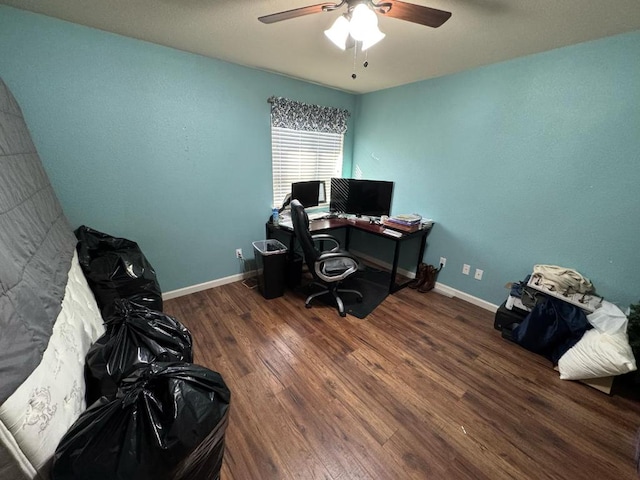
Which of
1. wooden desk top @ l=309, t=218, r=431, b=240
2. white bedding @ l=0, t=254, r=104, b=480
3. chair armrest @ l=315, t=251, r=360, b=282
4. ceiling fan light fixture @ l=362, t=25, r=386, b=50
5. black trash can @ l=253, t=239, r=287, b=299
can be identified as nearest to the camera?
white bedding @ l=0, t=254, r=104, b=480

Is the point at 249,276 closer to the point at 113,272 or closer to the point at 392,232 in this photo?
the point at 113,272

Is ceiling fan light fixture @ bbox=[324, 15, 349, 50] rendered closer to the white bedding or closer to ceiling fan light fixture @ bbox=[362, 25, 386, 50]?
ceiling fan light fixture @ bbox=[362, 25, 386, 50]

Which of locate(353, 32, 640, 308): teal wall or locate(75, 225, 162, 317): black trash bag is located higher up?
locate(353, 32, 640, 308): teal wall

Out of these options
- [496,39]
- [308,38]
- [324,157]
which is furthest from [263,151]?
[496,39]

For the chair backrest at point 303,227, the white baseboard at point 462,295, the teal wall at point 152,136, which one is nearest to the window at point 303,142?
the teal wall at point 152,136

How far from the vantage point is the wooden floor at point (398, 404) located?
1.21m

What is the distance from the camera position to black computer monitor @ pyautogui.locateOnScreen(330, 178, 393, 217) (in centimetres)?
305

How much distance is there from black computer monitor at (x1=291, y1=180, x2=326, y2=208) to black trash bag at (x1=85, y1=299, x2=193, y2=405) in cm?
188

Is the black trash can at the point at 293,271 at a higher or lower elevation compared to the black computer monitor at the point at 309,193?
lower

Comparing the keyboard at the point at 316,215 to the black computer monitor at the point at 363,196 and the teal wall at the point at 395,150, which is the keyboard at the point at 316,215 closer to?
the black computer monitor at the point at 363,196

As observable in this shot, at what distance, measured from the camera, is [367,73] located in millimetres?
2498

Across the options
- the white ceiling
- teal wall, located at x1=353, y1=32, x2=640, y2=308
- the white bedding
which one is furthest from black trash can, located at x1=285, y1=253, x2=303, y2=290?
the white ceiling

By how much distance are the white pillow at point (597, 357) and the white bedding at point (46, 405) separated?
8.67ft

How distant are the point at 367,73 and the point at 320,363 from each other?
→ 271 centimetres
